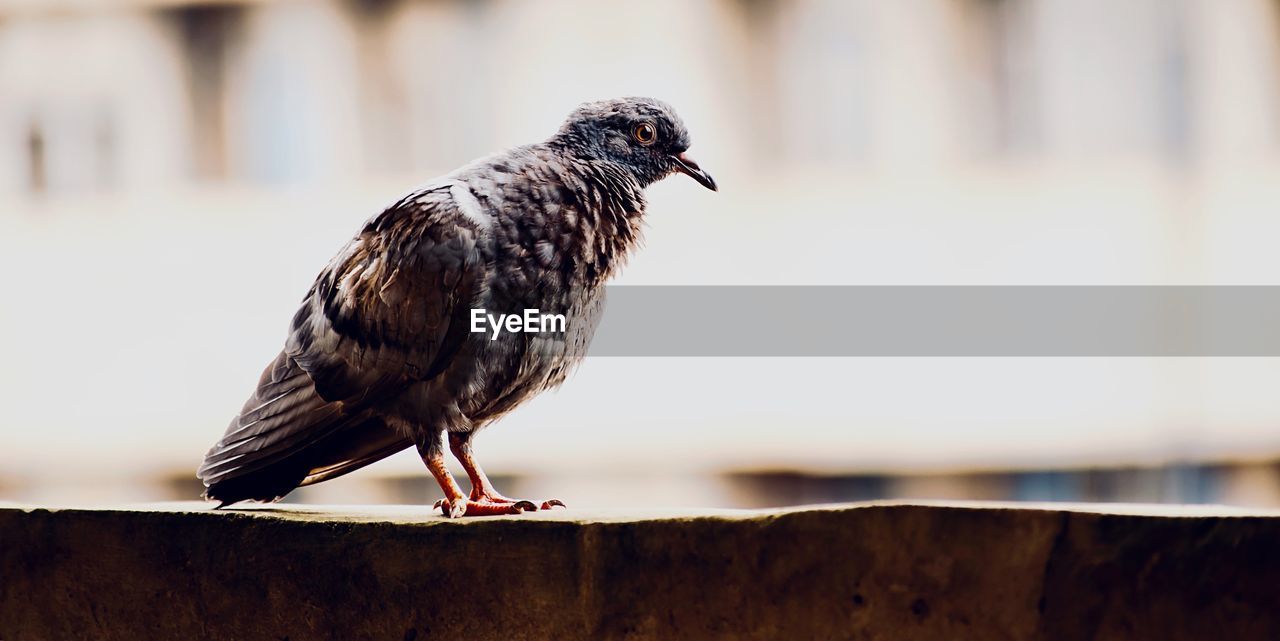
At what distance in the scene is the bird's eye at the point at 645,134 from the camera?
5.67ft

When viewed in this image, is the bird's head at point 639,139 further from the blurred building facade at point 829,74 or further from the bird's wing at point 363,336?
the blurred building facade at point 829,74

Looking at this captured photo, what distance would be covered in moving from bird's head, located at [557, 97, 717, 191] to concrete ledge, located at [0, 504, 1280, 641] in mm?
561

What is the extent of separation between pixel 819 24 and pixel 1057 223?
0.88 metres

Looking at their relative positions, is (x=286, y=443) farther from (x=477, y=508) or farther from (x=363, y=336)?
(x=477, y=508)

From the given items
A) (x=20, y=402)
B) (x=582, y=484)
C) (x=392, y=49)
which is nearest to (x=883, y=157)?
(x=582, y=484)

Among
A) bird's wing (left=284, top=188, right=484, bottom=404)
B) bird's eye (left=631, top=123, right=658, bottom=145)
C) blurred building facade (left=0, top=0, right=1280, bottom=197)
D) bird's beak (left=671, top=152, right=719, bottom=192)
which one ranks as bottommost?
bird's wing (left=284, top=188, right=484, bottom=404)

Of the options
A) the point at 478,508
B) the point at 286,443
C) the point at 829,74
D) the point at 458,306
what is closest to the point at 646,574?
the point at 478,508

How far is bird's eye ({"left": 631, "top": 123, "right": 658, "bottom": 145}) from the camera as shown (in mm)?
1729

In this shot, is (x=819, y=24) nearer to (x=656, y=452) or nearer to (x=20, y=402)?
(x=656, y=452)

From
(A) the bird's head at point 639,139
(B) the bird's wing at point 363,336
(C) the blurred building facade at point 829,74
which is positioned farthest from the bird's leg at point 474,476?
(C) the blurred building facade at point 829,74

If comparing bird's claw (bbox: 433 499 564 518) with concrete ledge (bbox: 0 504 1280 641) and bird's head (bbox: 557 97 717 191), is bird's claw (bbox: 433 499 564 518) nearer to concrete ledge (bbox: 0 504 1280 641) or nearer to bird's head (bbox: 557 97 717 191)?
concrete ledge (bbox: 0 504 1280 641)

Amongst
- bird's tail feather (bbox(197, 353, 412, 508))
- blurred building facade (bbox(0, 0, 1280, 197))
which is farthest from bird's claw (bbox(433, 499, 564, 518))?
blurred building facade (bbox(0, 0, 1280, 197))

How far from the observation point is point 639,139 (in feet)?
5.70

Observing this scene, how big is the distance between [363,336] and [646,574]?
59 centimetres
